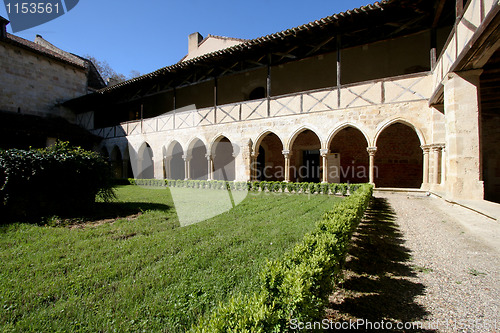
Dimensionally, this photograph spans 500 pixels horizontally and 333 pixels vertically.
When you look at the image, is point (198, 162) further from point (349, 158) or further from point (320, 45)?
point (320, 45)

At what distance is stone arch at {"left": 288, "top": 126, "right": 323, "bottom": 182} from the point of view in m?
13.2

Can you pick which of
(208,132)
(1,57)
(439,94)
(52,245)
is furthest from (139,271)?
(1,57)

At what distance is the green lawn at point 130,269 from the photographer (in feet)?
6.80

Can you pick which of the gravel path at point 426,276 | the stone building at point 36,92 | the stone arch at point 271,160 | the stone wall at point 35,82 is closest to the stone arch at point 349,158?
the stone arch at point 271,160

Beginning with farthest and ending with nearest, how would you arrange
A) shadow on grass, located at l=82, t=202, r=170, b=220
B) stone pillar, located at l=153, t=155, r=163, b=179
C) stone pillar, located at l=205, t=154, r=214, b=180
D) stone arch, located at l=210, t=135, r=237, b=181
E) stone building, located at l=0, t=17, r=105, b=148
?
stone arch, located at l=210, t=135, r=237, b=181 < stone pillar, located at l=153, t=155, r=163, b=179 < stone building, located at l=0, t=17, r=105, b=148 < stone pillar, located at l=205, t=154, r=214, b=180 < shadow on grass, located at l=82, t=202, r=170, b=220

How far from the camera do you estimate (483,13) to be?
13.3 feet

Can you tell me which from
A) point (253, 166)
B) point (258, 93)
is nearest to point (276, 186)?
point (253, 166)

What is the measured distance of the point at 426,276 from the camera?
279 centimetres

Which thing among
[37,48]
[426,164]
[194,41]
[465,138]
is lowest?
[426,164]

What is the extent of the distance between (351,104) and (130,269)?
29.0 ft

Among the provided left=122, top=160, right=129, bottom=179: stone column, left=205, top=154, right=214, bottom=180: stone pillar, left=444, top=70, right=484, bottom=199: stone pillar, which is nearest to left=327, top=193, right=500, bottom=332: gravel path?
left=444, top=70, right=484, bottom=199: stone pillar

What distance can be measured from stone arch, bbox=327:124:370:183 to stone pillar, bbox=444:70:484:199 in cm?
651

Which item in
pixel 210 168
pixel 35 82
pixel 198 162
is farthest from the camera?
pixel 35 82

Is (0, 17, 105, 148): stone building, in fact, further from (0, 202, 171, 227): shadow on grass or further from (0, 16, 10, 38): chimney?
(0, 202, 171, 227): shadow on grass
